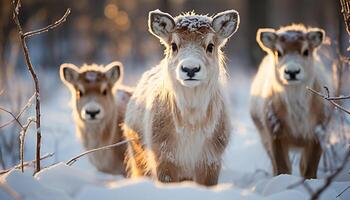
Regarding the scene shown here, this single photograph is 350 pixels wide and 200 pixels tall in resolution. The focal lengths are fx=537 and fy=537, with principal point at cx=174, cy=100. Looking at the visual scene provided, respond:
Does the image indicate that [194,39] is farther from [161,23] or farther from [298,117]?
[298,117]

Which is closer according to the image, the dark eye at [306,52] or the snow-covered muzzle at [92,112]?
the dark eye at [306,52]

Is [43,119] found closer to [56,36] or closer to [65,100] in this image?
[65,100]

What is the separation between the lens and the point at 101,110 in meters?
7.46

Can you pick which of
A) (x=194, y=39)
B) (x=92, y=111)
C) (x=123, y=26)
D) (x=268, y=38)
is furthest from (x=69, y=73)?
(x=123, y=26)

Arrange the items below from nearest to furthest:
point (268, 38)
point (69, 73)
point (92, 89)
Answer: point (268, 38) → point (92, 89) → point (69, 73)

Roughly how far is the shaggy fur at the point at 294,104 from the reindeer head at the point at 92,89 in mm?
2222

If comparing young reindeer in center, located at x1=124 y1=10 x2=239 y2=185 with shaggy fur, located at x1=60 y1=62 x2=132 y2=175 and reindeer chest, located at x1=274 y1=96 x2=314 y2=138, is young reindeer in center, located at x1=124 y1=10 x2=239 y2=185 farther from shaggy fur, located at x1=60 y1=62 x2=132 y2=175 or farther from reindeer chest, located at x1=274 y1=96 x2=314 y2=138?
shaggy fur, located at x1=60 y1=62 x2=132 y2=175

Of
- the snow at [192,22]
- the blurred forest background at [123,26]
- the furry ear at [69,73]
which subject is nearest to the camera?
the snow at [192,22]

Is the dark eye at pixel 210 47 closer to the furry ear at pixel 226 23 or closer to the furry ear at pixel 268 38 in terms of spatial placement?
the furry ear at pixel 226 23

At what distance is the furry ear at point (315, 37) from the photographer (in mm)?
7008

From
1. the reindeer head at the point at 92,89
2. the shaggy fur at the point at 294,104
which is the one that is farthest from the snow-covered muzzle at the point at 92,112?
the shaggy fur at the point at 294,104

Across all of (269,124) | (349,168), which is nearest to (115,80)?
(269,124)

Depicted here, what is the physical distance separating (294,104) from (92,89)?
9.36ft

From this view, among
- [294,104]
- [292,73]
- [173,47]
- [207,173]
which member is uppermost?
[173,47]
